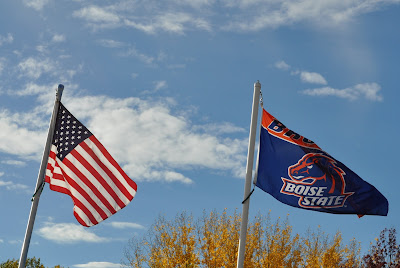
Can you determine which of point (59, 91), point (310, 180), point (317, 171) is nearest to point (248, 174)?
point (310, 180)

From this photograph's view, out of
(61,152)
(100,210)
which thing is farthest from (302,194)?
(61,152)

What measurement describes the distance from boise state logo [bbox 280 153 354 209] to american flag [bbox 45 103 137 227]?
369 cm

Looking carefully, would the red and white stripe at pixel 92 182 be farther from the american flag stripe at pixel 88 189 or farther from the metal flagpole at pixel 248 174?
the metal flagpole at pixel 248 174

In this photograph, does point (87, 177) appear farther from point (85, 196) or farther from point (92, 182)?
point (85, 196)

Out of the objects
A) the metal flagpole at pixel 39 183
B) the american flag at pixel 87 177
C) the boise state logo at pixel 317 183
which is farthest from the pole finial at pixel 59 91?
the boise state logo at pixel 317 183

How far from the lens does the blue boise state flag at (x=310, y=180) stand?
462 inches

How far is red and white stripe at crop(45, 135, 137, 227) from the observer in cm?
1210

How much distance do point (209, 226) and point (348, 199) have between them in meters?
25.3

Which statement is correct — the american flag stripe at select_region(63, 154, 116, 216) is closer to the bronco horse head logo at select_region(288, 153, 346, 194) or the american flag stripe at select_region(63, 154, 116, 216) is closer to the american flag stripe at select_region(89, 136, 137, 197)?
the american flag stripe at select_region(89, 136, 137, 197)

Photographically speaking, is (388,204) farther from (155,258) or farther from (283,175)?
(155,258)

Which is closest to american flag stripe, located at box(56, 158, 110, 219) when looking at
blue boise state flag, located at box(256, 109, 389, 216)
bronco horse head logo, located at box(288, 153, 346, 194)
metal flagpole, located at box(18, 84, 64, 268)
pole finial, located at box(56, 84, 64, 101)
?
metal flagpole, located at box(18, 84, 64, 268)

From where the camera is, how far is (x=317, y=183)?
38.9ft

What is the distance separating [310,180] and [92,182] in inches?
196

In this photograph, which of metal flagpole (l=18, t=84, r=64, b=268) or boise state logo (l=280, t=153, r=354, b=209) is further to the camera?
metal flagpole (l=18, t=84, r=64, b=268)
